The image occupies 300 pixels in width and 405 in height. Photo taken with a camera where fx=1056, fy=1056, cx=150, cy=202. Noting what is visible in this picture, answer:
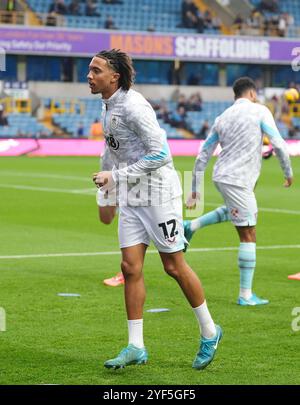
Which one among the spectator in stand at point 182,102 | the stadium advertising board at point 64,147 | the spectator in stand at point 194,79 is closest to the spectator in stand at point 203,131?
the spectator in stand at point 182,102

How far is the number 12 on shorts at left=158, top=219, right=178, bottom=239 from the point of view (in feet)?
25.5

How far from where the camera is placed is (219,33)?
57.9 meters

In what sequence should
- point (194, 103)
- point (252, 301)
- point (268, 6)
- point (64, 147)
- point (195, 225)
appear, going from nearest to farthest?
point (252, 301)
point (195, 225)
point (64, 147)
point (194, 103)
point (268, 6)

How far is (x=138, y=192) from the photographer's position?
7.83 meters

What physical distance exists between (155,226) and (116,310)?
8.17ft

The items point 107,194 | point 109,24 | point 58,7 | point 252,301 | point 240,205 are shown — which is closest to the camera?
point 107,194

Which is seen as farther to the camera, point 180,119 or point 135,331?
point 180,119

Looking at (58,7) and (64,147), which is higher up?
(58,7)

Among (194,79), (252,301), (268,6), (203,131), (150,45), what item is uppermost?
(268,6)

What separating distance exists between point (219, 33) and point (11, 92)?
43.1ft

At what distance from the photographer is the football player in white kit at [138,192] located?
7.66 metres

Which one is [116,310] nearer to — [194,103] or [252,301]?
[252,301]

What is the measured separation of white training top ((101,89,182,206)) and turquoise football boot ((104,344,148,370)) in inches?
42.3

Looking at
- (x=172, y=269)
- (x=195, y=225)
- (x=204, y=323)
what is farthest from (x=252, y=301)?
(x=172, y=269)
